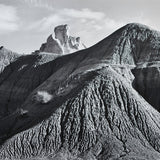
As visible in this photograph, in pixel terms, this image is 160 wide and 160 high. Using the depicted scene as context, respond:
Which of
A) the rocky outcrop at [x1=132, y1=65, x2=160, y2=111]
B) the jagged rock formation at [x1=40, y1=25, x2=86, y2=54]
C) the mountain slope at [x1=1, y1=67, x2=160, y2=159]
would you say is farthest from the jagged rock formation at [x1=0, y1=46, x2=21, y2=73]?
the rocky outcrop at [x1=132, y1=65, x2=160, y2=111]

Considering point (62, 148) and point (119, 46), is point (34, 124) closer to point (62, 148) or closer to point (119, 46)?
point (62, 148)

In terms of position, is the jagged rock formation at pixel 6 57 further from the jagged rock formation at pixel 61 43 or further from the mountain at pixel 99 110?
the mountain at pixel 99 110

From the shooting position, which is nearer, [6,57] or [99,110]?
[99,110]

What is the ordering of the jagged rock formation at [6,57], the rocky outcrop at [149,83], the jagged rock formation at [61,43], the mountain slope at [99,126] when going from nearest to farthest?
1. the mountain slope at [99,126]
2. the rocky outcrop at [149,83]
3. the jagged rock formation at [6,57]
4. the jagged rock formation at [61,43]

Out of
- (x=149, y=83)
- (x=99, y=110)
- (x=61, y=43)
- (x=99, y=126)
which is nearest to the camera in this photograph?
(x=99, y=126)

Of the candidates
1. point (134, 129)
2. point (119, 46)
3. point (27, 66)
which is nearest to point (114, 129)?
point (134, 129)

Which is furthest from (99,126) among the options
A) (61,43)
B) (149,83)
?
(61,43)

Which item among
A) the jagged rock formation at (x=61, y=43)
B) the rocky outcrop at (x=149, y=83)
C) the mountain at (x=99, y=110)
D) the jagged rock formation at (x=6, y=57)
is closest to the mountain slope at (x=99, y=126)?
the mountain at (x=99, y=110)

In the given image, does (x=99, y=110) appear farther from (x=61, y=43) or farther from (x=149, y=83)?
(x=61, y=43)
